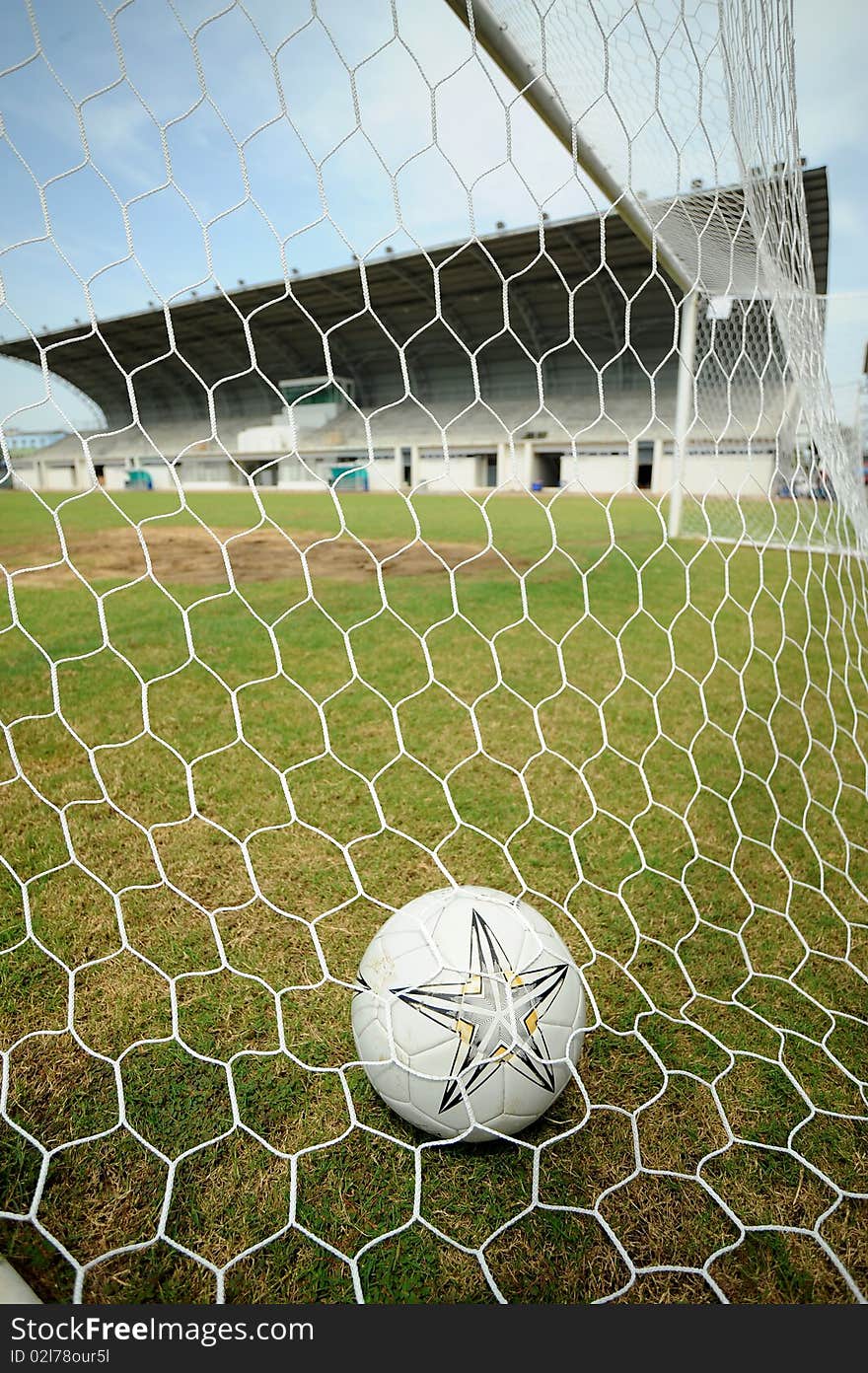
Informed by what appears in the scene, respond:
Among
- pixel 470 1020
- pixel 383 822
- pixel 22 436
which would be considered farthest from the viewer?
pixel 22 436

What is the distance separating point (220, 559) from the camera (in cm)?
621

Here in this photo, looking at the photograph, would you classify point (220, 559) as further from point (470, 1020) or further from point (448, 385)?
point (448, 385)

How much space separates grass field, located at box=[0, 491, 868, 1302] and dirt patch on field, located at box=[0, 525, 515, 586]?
7.53 ft

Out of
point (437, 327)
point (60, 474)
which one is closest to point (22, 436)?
point (437, 327)

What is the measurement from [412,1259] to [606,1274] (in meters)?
0.26

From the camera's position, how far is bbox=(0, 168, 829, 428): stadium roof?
9930 millimetres

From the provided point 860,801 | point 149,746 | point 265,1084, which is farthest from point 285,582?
point 265,1084

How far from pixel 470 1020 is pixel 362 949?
49 centimetres

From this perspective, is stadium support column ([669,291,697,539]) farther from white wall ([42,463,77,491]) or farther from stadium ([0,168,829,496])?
white wall ([42,463,77,491])

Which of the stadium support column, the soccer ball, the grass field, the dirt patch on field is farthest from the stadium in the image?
the soccer ball

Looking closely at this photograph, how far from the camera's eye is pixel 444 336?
1973 cm

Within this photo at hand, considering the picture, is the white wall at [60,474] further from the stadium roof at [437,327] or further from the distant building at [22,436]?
the distant building at [22,436]

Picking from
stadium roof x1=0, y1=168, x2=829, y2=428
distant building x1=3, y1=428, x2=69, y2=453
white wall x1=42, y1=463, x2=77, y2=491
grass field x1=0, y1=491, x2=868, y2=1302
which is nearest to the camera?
grass field x1=0, y1=491, x2=868, y2=1302

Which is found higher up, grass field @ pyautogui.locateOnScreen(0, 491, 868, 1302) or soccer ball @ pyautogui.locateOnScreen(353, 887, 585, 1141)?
soccer ball @ pyautogui.locateOnScreen(353, 887, 585, 1141)
